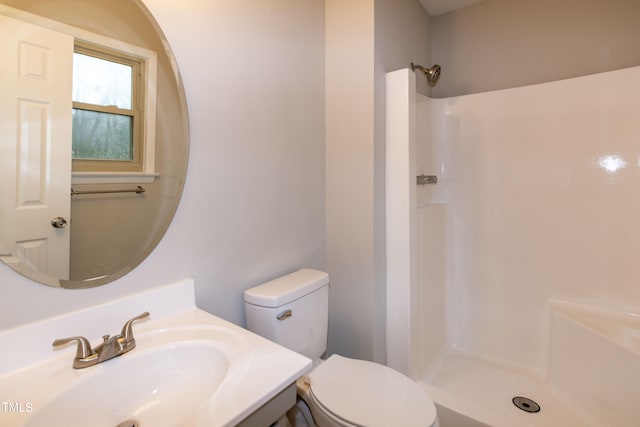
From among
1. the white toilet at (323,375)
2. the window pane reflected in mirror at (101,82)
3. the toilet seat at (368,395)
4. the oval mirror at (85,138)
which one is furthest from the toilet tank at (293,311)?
the window pane reflected in mirror at (101,82)

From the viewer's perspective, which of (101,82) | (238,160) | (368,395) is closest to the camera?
(101,82)

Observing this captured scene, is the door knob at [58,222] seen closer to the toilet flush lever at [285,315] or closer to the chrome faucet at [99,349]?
the chrome faucet at [99,349]

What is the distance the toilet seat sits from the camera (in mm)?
1097

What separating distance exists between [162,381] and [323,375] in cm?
64

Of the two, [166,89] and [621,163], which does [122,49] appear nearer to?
[166,89]

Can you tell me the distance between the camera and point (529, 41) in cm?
214

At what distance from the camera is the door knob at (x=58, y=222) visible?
2.86 feet

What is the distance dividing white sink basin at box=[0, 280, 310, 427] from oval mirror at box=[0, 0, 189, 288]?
0.74ft

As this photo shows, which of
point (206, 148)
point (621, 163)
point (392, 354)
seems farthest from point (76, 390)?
→ point (621, 163)

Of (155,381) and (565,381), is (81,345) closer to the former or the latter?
(155,381)

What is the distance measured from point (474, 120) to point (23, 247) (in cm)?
241

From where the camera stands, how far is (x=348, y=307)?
1793 mm

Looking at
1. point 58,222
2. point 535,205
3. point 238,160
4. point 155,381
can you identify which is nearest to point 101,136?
point 58,222

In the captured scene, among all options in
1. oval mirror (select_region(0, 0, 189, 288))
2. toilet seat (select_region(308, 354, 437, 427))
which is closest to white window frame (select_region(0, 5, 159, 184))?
oval mirror (select_region(0, 0, 189, 288))
